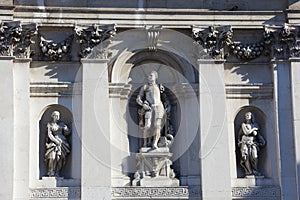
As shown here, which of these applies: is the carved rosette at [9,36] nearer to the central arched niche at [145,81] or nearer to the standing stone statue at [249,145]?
the central arched niche at [145,81]

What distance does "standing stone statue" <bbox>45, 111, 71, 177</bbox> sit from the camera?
75.3ft

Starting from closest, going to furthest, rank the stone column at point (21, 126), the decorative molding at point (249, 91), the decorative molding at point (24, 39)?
1. the stone column at point (21, 126)
2. the decorative molding at point (24, 39)
3. the decorative molding at point (249, 91)

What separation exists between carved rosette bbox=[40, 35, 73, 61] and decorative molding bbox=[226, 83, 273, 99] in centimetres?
406

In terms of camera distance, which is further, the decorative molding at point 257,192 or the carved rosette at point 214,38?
the carved rosette at point 214,38

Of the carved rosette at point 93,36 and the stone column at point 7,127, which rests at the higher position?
the carved rosette at point 93,36

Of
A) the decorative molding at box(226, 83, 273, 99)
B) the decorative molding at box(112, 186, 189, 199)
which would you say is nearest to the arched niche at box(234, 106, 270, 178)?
the decorative molding at box(226, 83, 273, 99)

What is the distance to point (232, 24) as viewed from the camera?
24.0 m

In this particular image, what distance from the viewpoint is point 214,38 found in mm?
23781

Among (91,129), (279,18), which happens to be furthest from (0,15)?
(279,18)

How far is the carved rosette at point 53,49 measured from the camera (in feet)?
76.8

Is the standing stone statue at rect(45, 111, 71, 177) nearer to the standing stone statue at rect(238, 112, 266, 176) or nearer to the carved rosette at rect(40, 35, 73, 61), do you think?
the carved rosette at rect(40, 35, 73, 61)

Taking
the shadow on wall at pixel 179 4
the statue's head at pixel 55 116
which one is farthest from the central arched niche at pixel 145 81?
the statue's head at pixel 55 116

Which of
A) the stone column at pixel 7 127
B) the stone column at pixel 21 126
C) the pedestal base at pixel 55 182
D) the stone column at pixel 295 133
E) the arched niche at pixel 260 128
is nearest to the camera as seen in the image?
the stone column at pixel 7 127

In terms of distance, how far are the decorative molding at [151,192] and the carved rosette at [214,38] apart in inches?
134
